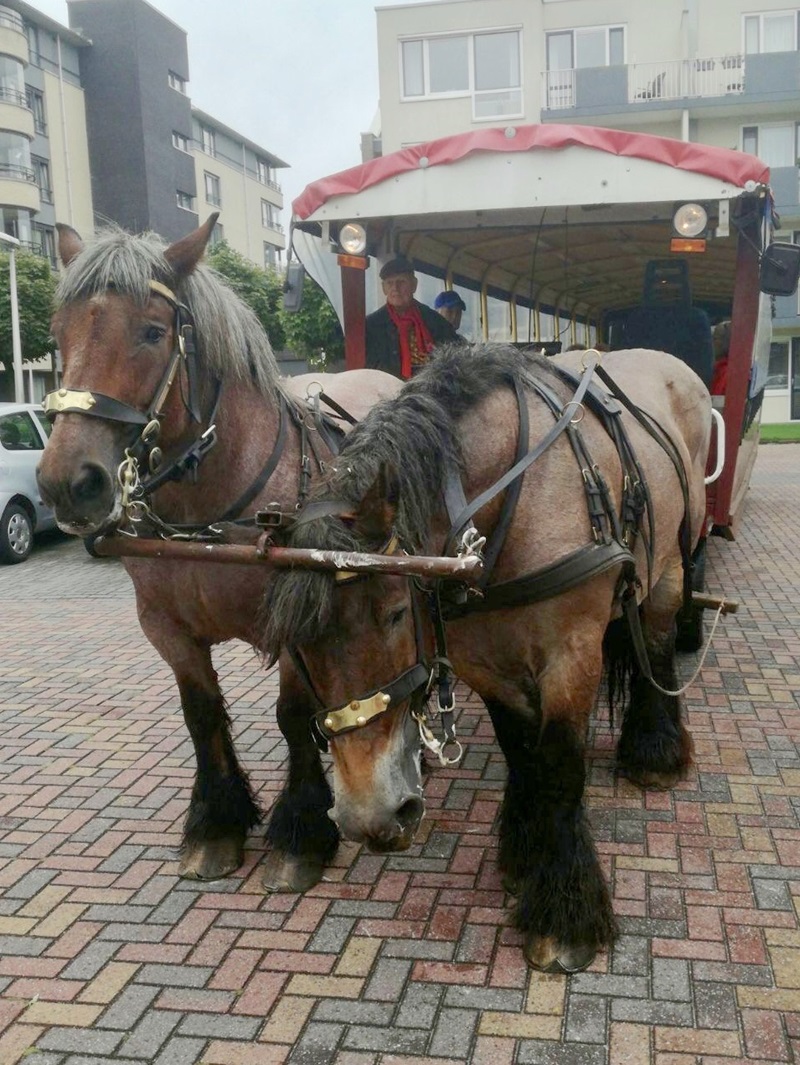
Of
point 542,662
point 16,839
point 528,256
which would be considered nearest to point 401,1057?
point 542,662

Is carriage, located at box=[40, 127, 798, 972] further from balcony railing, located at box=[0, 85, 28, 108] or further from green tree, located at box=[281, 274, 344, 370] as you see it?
balcony railing, located at box=[0, 85, 28, 108]

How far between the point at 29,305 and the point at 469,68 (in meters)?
13.6

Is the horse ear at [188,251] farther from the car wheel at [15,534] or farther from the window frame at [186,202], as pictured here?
the window frame at [186,202]

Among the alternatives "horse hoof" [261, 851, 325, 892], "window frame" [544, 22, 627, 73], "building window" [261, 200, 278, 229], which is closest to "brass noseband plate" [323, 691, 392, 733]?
"horse hoof" [261, 851, 325, 892]

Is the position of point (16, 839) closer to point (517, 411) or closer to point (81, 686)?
point (81, 686)

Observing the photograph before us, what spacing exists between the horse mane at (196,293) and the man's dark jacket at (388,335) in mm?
2443

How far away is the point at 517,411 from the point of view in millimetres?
2746

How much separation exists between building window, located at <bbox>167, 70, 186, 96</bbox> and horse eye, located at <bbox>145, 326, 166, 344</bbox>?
40193 mm

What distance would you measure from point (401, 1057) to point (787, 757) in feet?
8.65

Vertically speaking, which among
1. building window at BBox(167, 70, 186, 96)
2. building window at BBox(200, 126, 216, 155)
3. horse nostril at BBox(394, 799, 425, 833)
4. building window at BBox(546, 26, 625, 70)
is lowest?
horse nostril at BBox(394, 799, 425, 833)

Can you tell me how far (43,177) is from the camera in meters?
33.4

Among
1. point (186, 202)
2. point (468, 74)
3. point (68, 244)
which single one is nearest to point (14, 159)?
point (186, 202)

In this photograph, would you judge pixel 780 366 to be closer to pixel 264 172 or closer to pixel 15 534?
pixel 15 534

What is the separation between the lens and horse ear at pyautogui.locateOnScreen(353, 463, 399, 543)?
219 cm
